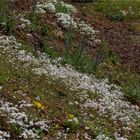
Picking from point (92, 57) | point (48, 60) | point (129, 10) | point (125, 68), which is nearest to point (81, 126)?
point (48, 60)

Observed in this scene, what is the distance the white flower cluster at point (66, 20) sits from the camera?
97.7ft

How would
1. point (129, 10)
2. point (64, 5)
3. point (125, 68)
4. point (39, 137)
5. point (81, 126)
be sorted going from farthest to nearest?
1. point (129, 10)
2. point (64, 5)
3. point (125, 68)
4. point (81, 126)
5. point (39, 137)

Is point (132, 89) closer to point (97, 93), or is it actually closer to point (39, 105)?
point (97, 93)

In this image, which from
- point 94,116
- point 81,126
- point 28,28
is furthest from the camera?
point 28,28

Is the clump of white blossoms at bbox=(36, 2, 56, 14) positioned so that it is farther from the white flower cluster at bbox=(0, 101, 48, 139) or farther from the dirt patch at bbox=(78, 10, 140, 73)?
the white flower cluster at bbox=(0, 101, 48, 139)

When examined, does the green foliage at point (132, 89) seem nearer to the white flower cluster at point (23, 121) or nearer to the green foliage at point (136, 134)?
the green foliage at point (136, 134)

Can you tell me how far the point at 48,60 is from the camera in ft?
73.0

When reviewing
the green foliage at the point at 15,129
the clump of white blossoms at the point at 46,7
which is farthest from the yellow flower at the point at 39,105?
the clump of white blossoms at the point at 46,7

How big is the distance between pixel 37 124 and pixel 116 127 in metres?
3.86

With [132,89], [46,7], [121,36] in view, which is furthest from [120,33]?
[132,89]

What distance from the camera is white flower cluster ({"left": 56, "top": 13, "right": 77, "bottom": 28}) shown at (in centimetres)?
2977

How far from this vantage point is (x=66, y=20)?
30.4m

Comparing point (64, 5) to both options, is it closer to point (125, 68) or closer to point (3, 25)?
point (125, 68)

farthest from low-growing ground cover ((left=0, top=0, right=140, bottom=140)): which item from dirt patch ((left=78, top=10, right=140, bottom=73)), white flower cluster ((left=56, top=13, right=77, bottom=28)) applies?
dirt patch ((left=78, top=10, right=140, bottom=73))
